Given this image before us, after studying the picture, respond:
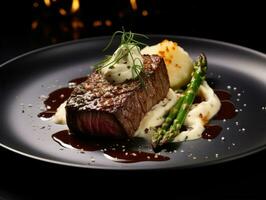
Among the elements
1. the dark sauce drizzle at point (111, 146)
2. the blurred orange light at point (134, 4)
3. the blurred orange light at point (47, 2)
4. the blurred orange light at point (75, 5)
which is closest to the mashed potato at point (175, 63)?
the dark sauce drizzle at point (111, 146)

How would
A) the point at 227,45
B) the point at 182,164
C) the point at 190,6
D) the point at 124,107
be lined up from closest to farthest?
the point at 182,164, the point at 124,107, the point at 227,45, the point at 190,6

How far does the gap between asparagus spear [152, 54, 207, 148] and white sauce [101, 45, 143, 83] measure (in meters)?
0.59

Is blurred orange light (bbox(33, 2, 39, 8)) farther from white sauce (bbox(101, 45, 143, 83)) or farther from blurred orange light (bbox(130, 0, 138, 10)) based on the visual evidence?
white sauce (bbox(101, 45, 143, 83))

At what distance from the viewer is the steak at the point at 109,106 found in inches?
249

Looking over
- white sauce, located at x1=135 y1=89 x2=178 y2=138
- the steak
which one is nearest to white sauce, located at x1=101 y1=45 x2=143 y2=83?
the steak

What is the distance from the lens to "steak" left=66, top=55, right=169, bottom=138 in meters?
6.34

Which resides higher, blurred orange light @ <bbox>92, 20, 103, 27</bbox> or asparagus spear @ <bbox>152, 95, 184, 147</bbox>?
blurred orange light @ <bbox>92, 20, 103, 27</bbox>

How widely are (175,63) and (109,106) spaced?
1.60 meters

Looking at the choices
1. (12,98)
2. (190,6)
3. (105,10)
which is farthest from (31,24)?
(12,98)

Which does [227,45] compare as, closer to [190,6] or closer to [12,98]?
[190,6]

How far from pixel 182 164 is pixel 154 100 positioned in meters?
1.56

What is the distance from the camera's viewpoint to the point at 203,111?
6.98 meters

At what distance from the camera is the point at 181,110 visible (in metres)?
6.91

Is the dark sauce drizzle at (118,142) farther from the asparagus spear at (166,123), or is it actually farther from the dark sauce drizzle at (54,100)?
the asparagus spear at (166,123)
